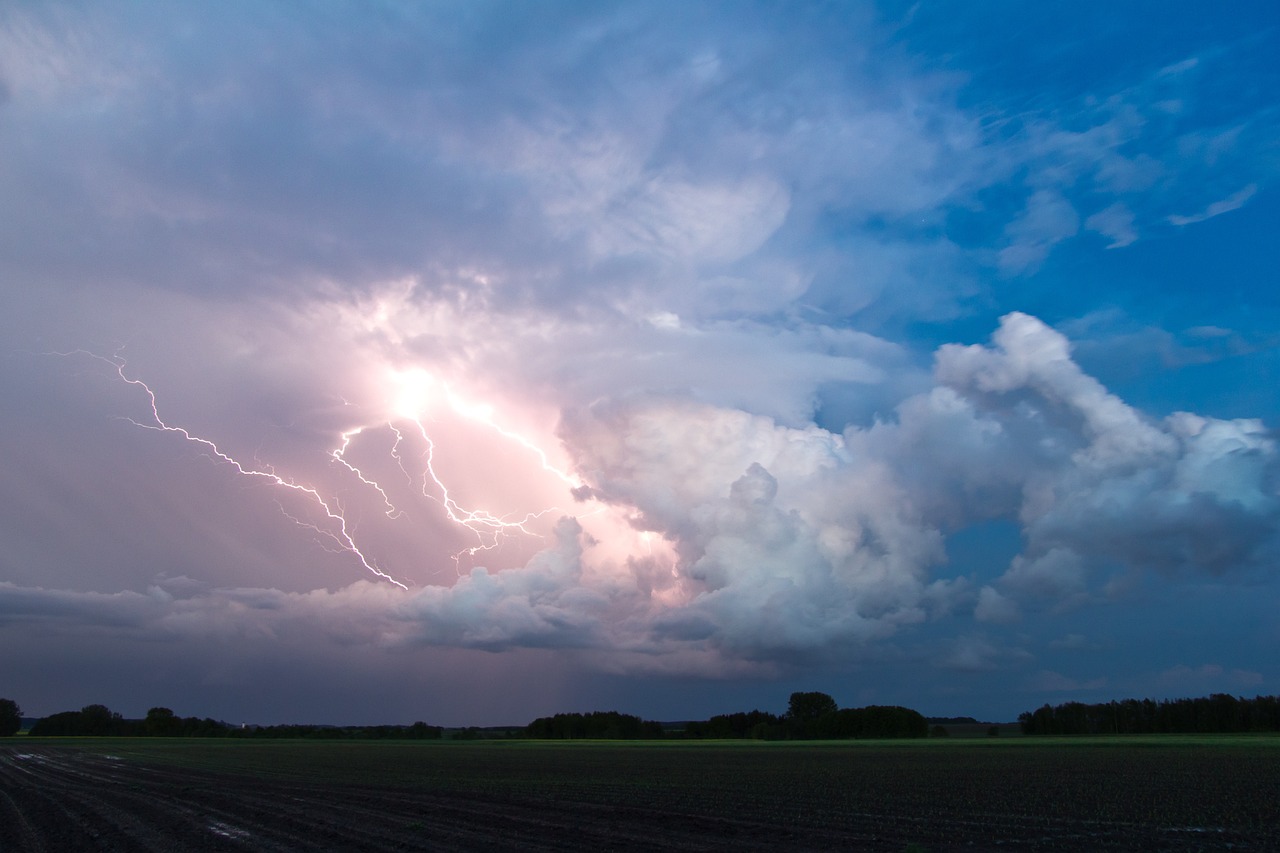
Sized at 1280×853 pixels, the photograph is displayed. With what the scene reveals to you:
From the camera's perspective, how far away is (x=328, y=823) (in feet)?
78.3

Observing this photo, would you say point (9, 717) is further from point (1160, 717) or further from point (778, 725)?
point (1160, 717)

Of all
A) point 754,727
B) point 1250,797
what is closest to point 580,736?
point 754,727

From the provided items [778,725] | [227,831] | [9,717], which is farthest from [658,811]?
[9,717]

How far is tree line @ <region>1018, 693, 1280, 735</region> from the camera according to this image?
13662 centimetres

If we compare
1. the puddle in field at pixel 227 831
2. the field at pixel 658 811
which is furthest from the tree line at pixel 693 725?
the puddle in field at pixel 227 831

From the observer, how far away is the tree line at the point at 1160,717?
137m

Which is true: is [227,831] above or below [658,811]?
above

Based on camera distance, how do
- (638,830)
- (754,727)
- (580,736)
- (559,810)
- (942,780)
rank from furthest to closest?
(580,736), (754,727), (942,780), (559,810), (638,830)

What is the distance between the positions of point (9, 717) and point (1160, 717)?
9512 inches

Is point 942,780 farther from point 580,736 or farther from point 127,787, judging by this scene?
point 580,736

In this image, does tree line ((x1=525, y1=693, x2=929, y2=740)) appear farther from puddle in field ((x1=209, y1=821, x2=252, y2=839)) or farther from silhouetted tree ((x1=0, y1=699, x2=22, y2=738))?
puddle in field ((x1=209, y1=821, x2=252, y2=839))

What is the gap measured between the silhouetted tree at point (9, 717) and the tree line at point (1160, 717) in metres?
222

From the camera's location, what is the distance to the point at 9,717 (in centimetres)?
18162

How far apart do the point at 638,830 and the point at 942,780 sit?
82.2 ft
